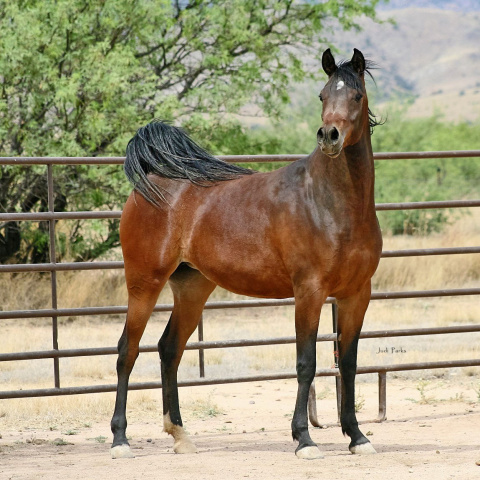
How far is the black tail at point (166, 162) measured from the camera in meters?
4.72

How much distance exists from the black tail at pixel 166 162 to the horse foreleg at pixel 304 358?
989 mm

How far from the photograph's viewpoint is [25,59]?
35.1 ft

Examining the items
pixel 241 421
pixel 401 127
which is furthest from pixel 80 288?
pixel 401 127

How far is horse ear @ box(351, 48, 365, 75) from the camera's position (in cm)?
409

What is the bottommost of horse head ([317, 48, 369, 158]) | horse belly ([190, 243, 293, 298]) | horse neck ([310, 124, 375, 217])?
horse belly ([190, 243, 293, 298])

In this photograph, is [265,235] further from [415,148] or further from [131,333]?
[415,148]

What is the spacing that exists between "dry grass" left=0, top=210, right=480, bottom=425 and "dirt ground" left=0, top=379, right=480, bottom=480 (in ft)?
2.00

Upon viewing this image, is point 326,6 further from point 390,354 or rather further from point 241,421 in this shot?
point 241,421

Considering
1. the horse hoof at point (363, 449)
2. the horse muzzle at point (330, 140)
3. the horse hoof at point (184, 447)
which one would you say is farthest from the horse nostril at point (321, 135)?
the horse hoof at point (184, 447)

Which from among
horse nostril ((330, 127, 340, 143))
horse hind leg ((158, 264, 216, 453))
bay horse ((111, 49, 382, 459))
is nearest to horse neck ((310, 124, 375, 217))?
bay horse ((111, 49, 382, 459))

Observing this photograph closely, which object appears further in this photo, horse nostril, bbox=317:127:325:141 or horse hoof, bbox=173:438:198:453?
horse hoof, bbox=173:438:198:453

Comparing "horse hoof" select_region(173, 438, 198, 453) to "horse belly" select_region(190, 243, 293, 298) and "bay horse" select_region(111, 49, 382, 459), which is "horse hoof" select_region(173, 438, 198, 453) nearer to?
"bay horse" select_region(111, 49, 382, 459)

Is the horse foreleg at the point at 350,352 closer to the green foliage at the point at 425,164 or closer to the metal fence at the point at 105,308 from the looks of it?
the metal fence at the point at 105,308

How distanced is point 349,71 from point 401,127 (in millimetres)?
25421
